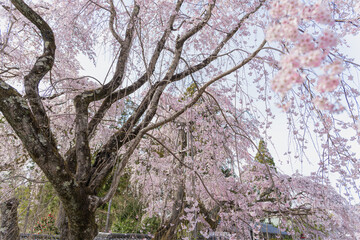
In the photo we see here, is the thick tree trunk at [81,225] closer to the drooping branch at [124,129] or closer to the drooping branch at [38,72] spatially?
the drooping branch at [124,129]

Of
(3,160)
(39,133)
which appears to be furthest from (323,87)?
(3,160)

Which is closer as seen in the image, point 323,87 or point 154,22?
point 323,87

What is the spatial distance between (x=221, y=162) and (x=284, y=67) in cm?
413

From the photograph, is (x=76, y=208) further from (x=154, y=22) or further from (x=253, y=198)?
(x=253, y=198)

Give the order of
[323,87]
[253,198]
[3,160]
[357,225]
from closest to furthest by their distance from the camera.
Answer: [323,87] → [357,225] → [253,198] → [3,160]

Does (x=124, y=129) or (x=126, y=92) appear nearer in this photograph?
(x=124, y=129)

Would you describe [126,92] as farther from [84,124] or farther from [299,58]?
[299,58]

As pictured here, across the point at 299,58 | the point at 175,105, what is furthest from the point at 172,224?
the point at 299,58

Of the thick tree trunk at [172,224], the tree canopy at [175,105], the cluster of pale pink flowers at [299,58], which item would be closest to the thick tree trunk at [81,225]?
the tree canopy at [175,105]

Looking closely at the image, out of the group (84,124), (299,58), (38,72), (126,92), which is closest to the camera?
(299,58)

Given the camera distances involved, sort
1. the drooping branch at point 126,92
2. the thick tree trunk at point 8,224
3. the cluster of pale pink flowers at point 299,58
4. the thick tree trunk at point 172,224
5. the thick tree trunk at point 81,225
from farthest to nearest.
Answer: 1. the thick tree trunk at point 172,224
2. the thick tree trunk at point 8,224
3. the drooping branch at point 126,92
4. the thick tree trunk at point 81,225
5. the cluster of pale pink flowers at point 299,58

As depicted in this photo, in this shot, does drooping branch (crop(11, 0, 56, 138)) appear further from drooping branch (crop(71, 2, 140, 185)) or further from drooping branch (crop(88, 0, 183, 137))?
drooping branch (crop(88, 0, 183, 137))

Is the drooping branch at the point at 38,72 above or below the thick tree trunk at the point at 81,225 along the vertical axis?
above

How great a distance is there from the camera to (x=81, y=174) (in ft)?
7.17
